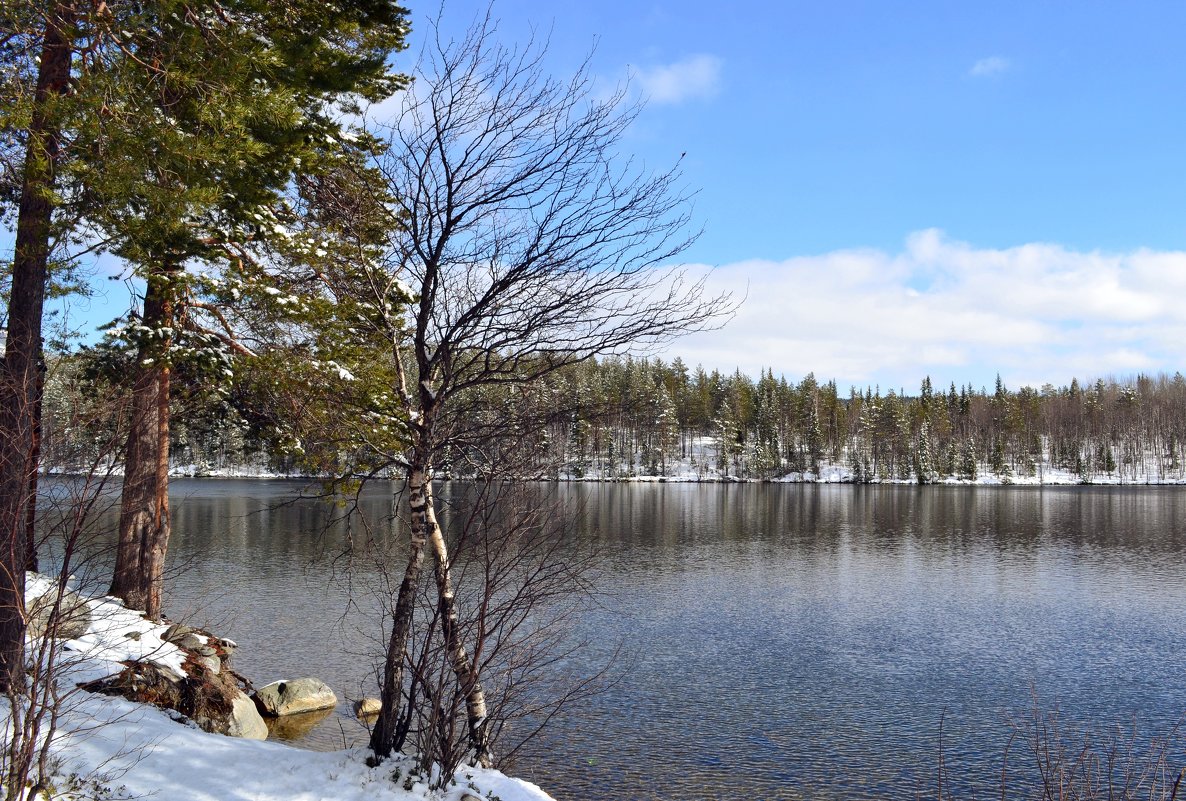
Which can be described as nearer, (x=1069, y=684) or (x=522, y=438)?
(x=522, y=438)

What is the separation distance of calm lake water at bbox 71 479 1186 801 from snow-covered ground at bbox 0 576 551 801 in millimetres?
2285

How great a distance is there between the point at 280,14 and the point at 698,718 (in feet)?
48.2

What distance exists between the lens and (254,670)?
18141 millimetres

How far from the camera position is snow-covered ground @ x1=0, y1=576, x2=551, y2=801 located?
289 inches

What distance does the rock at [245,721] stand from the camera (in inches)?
497

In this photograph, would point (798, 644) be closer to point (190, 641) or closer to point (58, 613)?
point (190, 641)

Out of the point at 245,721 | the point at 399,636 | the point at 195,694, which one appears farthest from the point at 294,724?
the point at 399,636

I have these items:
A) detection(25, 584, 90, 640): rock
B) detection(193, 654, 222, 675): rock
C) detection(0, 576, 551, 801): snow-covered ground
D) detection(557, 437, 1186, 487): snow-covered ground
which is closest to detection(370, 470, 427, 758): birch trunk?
detection(0, 576, 551, 801): snow-covered ground

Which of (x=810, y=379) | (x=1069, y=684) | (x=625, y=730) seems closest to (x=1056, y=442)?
(x=810, y=379)

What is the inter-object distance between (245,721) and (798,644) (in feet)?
47.9

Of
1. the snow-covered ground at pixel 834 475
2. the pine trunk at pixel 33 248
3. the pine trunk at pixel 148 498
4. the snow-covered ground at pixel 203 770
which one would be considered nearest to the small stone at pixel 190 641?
the pine trunk at pixel 148 498

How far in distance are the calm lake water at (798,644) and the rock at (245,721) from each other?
1155 millimetres

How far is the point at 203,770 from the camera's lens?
8016 millimetres

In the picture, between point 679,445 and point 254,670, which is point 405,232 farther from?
point 679,445
